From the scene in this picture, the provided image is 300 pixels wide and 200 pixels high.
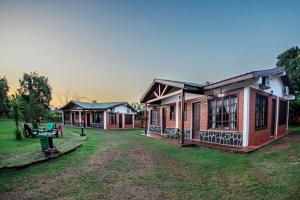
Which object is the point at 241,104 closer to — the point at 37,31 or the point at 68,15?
the point at 68,15

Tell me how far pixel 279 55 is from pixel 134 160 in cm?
1712

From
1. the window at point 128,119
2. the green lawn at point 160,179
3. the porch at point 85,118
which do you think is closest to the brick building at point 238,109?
the green lawn at point 160,179

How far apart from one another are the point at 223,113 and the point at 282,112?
227 inches

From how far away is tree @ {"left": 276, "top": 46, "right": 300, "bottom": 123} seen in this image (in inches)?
504

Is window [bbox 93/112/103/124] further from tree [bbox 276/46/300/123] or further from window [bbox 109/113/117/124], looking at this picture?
tree [bbox 276/46/300/123]

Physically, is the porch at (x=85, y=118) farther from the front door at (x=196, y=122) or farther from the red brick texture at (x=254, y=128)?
the red brick texture at (x=254, y=128)

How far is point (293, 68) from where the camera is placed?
13500 mm

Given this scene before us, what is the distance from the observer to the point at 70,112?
93.9 feet

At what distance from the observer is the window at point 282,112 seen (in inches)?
417

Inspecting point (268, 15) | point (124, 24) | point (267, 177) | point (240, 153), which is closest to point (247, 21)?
point (268, 15)

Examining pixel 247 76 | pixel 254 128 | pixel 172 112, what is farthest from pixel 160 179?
pixel 172 112

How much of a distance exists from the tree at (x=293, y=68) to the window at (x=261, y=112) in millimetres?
5260

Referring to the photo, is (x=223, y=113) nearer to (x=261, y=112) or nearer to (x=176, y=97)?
(x=261, y=112)

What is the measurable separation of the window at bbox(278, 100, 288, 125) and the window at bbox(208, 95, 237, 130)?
16.3 feet
